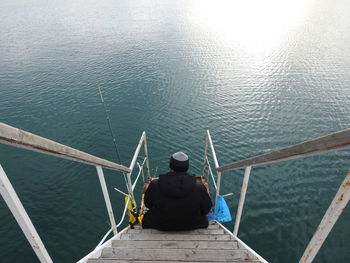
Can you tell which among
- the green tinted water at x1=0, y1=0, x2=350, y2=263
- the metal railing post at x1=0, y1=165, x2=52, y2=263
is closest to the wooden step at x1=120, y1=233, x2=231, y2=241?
the metal railing post at x1=0, y1=165, x2=52, y2=263

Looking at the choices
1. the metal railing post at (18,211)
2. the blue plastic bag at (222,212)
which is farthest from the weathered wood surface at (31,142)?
the blue plastic bag at (222,212)

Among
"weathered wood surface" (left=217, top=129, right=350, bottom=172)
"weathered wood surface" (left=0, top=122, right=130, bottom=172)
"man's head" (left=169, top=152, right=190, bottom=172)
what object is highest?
"weathered wood surface" (left=0, top=122, right=130, bottom=172)

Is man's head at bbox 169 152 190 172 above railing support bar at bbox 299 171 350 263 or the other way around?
the other way around

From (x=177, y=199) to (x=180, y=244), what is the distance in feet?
2.30

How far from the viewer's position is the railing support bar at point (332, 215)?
1467 millimetres

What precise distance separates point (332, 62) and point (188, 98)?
18.4 meters

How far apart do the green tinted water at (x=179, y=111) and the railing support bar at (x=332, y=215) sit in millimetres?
8369

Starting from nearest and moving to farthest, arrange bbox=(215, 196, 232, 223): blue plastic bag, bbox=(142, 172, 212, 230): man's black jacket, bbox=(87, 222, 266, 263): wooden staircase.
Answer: bbox=(87, 222, 266, 263): wooden staircase < bbox=(142, 172, 212, 230): man's black jacket < bbox=(215, 196, 232, 223): blue plastic bag

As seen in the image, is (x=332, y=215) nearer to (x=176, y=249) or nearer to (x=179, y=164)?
(x=176, y=249)

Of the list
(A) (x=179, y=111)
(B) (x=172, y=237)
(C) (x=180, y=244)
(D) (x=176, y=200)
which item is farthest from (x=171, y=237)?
(A) (x=179, y=111)

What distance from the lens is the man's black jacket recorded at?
361cm

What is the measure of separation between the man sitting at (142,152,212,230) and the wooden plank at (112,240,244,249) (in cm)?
41

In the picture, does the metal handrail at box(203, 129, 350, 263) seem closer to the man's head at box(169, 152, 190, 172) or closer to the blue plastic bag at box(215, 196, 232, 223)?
the man's head at box(169, 152, 190, 172)

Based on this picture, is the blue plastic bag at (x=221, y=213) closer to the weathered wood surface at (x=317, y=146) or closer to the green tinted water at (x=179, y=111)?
the weathered wood surface at (x=317, y=146)
